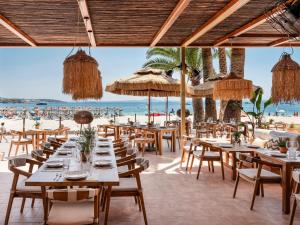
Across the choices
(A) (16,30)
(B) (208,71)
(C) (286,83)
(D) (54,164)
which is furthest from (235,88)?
(B) (208,71)

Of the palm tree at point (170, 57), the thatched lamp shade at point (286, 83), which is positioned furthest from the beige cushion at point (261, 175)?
the palm tree at point (170, 57)

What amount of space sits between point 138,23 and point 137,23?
0.02 metres

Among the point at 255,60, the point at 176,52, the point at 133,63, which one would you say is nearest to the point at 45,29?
the point at 176,52

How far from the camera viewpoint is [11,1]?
16.1ft

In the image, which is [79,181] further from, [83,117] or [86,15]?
[83,117]

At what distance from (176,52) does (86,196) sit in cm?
1550

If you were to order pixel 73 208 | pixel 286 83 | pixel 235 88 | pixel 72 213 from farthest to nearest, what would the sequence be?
pixel 235 88 → pixel 286 83 → pixel 73 208 → pixel 72 213

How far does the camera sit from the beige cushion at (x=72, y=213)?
9.18ft

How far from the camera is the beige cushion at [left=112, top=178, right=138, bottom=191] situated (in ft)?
12.4

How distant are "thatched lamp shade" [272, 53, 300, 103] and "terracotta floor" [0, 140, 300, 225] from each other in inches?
58.1

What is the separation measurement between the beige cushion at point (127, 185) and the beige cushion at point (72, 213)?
581mm

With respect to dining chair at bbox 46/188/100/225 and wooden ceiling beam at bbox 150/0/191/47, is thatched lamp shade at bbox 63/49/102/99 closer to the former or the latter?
dining chair at bbox 46/188/100/225

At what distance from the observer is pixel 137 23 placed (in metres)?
6.23

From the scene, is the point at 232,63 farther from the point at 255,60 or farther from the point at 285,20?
the point at 255,60
